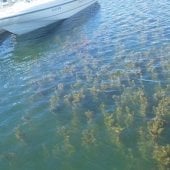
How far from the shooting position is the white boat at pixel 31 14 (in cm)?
2597

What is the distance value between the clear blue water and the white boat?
152 cm

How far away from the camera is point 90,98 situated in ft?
51.5

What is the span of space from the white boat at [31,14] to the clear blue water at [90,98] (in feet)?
5.00

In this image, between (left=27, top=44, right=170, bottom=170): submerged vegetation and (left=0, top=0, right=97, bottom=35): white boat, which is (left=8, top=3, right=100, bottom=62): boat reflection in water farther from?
(left=27, top=44, right=170, bottom=170): submerged vegetation

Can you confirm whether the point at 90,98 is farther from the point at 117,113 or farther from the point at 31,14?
the point at 31,14

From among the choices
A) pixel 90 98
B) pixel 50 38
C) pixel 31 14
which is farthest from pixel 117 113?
pixel 31 14

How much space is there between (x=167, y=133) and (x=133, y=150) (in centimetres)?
130

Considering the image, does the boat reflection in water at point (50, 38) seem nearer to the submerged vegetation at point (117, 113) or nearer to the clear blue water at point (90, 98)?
the clear blue water at point (90, 98)

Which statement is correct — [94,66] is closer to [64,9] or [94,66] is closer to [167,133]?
[167,133]

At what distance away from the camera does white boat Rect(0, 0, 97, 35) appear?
2597 cm

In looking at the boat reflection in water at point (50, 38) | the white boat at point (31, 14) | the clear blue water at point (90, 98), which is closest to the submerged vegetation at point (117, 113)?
the clear blue water at point (90, 98)

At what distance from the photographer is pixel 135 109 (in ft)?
46.6

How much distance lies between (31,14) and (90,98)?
12.6 metres

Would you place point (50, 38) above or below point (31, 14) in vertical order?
below
